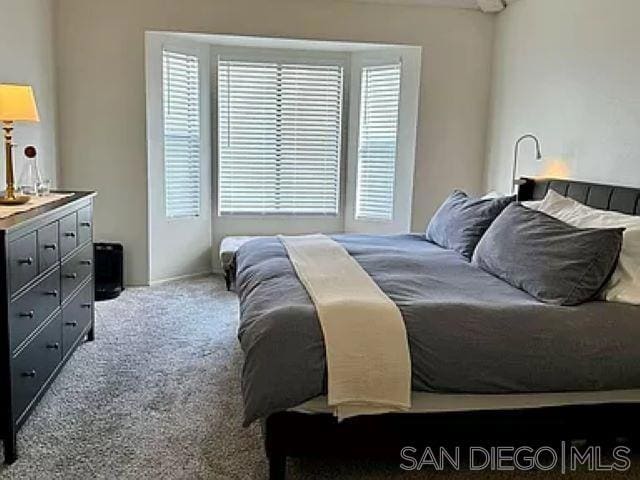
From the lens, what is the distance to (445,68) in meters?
5.39

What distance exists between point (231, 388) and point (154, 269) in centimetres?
236

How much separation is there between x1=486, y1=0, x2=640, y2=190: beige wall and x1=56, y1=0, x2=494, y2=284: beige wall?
0.27 meters

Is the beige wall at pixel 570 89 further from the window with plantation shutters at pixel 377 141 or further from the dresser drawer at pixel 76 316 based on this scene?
the dresser drawer at pixel 76 316

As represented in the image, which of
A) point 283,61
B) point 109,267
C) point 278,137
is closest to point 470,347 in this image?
point 109,267

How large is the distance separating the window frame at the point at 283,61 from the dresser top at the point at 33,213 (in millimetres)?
2201

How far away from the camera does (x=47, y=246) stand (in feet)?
9.63

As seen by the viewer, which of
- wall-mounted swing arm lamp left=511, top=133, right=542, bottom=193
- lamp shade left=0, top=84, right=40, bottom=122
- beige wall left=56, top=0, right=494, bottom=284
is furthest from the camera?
beige wall left=56, top=0, right=494, bottom=284

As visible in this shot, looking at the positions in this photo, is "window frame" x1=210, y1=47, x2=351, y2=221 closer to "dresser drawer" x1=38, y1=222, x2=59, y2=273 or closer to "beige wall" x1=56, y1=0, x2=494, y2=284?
"beige wall" x1=56, y1=0, x2=494, y2=284

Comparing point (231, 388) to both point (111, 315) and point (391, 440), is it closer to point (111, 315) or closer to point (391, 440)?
point (391, 440)

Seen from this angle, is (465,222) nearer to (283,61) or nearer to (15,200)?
(15,200)

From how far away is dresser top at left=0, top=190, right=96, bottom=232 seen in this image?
2473 millimetres

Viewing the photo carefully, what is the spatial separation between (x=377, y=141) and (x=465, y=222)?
2.14 metres

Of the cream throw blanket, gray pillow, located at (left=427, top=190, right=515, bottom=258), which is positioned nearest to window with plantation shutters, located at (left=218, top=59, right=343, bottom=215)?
gray pillow, located at (left=427, top=190, right=515, bottom=258)

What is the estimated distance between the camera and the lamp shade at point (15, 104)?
3059mm
